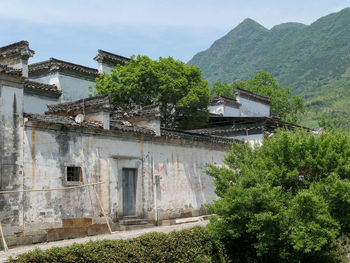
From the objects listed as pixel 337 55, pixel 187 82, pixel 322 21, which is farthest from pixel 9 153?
pixel 322 21

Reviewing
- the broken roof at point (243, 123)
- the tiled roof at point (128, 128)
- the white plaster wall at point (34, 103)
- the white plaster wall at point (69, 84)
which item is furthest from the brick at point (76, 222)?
the white plaster wall at point (69, 84)

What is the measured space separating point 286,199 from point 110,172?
622 centimetres

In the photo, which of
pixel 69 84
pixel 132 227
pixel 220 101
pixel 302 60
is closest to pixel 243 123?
pixel 220 101

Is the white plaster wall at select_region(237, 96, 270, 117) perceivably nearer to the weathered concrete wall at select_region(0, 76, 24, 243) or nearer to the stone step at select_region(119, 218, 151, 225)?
the stone step at select_region(119, 218, 151, 225)

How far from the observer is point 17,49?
13.8 meters

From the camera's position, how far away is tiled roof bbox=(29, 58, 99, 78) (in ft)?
87.7

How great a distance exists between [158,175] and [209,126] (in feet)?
34.6

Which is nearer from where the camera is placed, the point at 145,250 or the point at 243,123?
the point at 145,250

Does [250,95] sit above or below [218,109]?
above

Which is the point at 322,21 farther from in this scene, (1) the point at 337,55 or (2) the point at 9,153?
(2) the point at 9,153

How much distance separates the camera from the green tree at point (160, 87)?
72.9 feet

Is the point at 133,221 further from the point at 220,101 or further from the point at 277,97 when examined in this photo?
the point at 277,97

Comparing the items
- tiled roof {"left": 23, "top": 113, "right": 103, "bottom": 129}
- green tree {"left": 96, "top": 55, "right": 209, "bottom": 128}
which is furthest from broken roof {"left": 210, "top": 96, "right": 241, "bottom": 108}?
tiled roof {"left": 23, "top": 113, "right": 103, "bottom": 129}

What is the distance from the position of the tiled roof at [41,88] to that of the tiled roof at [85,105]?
24.8 feet
